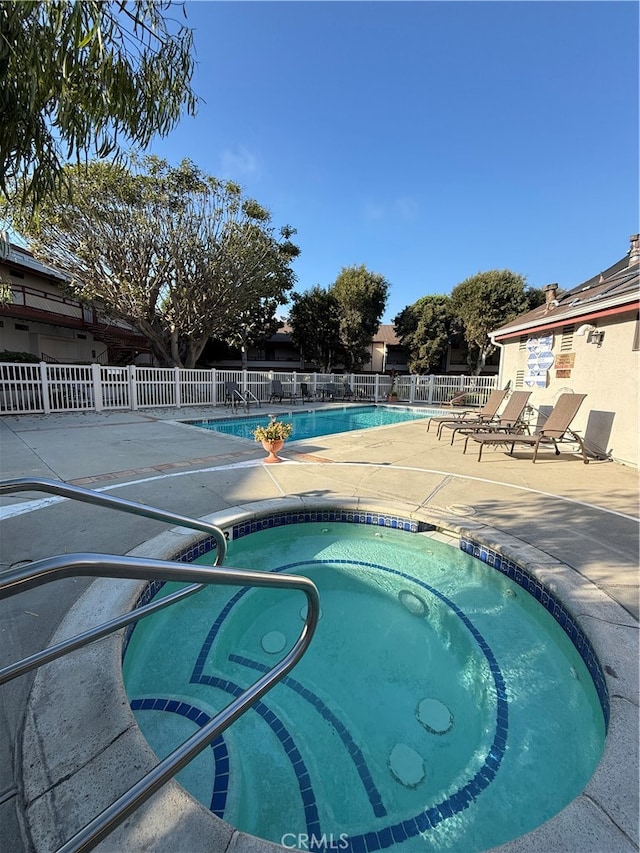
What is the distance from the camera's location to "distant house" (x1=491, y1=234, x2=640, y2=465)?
5.68 meters

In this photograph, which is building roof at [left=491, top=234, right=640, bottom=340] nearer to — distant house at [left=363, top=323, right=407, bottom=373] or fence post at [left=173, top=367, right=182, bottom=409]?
fence post at [left=173, top=367, right=182, bottom=409]

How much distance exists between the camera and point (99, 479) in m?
4.58

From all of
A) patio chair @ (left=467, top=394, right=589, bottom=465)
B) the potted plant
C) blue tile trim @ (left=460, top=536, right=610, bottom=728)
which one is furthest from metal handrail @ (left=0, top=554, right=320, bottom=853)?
patio chair @ (left=467, top=394, right=589, bottom=465)

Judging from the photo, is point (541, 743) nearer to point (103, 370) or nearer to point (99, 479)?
point (99, 479)

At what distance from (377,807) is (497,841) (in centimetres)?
49

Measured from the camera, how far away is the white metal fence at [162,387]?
31.8 ft

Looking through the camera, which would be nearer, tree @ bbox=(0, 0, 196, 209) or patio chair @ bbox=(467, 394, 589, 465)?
tree @ bbox=(0, 0, 196, 209)

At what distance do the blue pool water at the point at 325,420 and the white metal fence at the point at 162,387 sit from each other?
7.71 feet

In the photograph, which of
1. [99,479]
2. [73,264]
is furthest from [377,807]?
[73,264]

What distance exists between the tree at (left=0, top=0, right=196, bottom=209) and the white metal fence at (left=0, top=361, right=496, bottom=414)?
8414 millimetres

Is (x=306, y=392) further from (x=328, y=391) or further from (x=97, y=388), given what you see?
(x=97, y=388)

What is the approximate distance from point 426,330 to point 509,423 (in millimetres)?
18751

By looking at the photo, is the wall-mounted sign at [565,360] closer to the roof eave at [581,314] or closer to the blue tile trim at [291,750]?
the roof eave at [581,314]

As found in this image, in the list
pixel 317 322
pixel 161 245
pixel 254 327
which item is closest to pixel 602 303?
pixel 161 245
